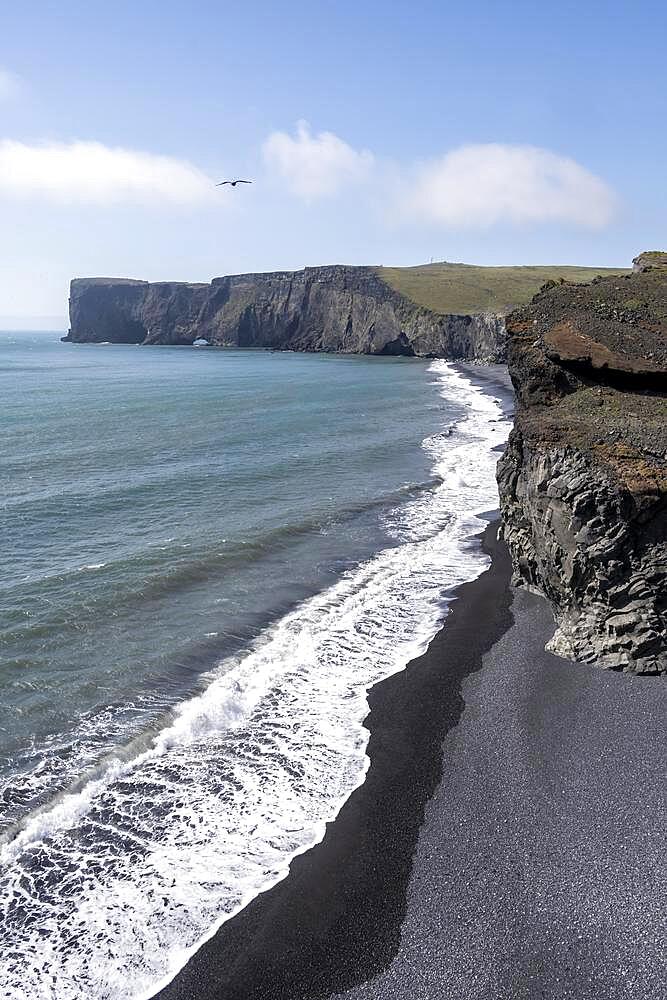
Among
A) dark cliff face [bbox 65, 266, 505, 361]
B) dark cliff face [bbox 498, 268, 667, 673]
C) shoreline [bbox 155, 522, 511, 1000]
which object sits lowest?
shoreline [bbox 155, 522, 511, 1000]

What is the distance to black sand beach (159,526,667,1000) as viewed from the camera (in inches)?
413

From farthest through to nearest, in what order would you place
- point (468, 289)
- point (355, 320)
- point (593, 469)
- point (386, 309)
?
point (468, 289)
point (355, 320)
point (386, 309)
point (593, 469)

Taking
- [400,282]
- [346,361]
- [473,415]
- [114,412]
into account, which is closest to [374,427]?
[473,415]

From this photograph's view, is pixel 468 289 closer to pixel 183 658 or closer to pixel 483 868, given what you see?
pixel 183 658

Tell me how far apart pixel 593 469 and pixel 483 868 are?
37.5 ft

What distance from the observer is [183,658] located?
2116 cm

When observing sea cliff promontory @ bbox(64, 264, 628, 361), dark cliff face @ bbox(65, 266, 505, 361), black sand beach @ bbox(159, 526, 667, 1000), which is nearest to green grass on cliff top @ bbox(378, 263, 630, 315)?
sea cliff promontory @ bbox(64, 264, 628, 361)

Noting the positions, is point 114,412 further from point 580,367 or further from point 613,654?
→ point 613,654

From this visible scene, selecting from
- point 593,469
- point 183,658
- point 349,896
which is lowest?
point 349,896

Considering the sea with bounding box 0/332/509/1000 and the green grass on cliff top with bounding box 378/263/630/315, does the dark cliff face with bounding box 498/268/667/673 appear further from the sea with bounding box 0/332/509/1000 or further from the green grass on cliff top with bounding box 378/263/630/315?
the green grass on cliff top with bounding box 378/263/630/315

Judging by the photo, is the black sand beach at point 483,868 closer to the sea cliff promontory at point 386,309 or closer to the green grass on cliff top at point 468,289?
the sea cliff promontory at point 386,309

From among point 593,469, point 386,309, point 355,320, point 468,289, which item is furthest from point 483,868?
point 468,289

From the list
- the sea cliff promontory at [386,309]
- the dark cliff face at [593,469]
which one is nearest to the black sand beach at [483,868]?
the dark cliff face at [593,469]

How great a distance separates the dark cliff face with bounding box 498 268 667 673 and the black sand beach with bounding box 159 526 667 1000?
6.12ft
